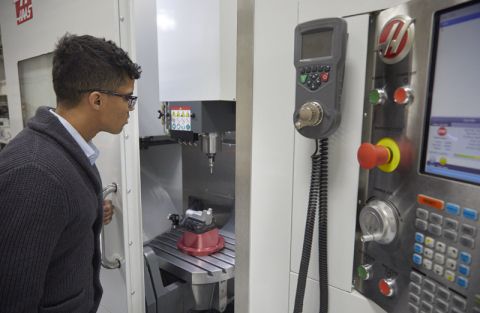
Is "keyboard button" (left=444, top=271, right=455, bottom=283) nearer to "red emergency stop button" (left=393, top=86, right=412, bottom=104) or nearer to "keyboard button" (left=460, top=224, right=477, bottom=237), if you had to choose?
"keyboard button" (left=460, top=224, right=477, bottom=237)

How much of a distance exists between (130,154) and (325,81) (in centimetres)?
97

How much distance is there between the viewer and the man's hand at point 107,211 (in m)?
1.31

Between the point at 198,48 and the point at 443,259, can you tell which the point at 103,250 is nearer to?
the point at 198,48

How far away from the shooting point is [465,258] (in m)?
0.42

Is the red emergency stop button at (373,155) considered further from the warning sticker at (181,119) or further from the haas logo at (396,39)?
the warning sticker at (181,119)

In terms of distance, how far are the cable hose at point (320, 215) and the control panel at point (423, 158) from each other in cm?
9

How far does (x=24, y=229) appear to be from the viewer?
65 centimetres

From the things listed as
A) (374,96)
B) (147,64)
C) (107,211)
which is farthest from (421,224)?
(147,64)

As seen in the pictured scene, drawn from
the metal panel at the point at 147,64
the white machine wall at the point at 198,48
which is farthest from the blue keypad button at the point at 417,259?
the metal panel at the point at 147,64

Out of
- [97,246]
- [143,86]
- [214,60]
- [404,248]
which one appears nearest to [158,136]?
[143,86]

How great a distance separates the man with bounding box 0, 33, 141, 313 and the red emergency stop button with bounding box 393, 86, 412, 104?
74 cm

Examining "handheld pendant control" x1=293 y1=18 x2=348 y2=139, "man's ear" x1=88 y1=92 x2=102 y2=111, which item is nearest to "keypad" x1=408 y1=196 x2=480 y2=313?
"handheld pendant control" x1=293 y1=18 x2=348 y2=139

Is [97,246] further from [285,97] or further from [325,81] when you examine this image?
[325,81]

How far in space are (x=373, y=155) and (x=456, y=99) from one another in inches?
5.6
